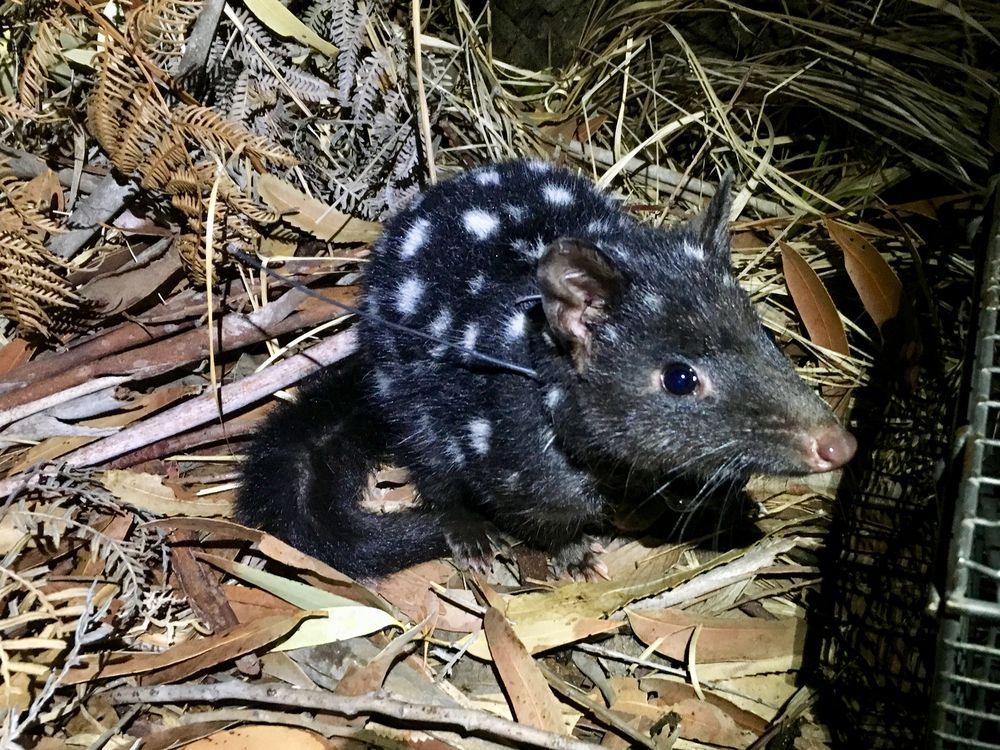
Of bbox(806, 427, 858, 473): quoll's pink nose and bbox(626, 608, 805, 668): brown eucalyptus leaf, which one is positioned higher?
bbox(806, 427, 858, 473): quoll's pink nose

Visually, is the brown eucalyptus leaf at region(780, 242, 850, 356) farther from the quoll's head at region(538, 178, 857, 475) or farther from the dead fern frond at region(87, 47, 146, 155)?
the dead fern frond at region(87, 47, 146, 155)

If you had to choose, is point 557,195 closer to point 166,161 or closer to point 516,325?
point 516,325

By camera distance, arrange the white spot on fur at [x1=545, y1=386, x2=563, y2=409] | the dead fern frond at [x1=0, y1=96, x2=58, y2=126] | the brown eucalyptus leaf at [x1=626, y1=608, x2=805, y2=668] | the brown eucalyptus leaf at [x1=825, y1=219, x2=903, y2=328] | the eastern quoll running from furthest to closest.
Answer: the brown eucalyptus leaf at [x1=825, y1=219, x2=903, y2=328] < the brown eucalyptus leaf at [x1=626, y1=608, x2=805, y2=668] < the dead fern frond at [x1=0, y1=96, x2=58, y2=126] < the white spot on fur at [x1=545, y1=386, x2=563, y2=409] < the eastern quoll

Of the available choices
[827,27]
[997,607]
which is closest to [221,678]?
[997,607]

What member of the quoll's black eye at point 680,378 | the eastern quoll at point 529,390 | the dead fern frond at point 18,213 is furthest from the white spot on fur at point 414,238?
the dead fern frond at point 18,213

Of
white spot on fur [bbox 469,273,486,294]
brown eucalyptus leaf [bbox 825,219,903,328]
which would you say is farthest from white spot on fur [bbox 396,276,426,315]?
brown eucalyptus leaf [bbox 825,219,903,328]

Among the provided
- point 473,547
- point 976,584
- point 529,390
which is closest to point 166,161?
point 529,390
